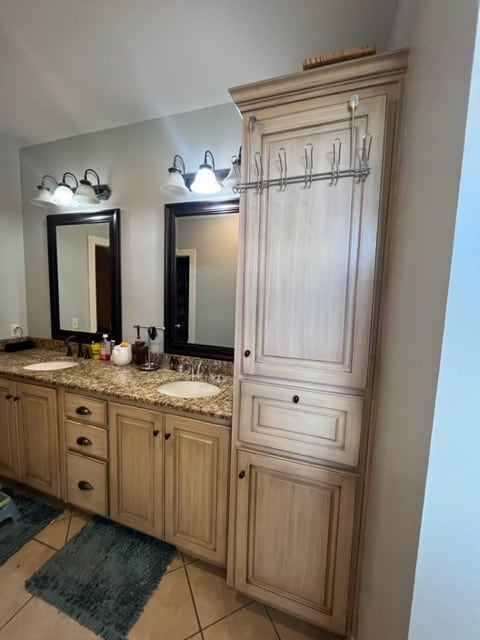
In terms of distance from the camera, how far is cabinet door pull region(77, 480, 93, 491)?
1686mm

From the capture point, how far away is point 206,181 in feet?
5.65

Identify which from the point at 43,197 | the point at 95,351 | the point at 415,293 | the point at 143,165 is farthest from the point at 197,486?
the point at 43,197

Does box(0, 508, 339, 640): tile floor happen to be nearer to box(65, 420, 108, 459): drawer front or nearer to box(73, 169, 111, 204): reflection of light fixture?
box(65, 420, 108, 459): drawer front

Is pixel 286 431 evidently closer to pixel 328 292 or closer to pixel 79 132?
pixel 328 292

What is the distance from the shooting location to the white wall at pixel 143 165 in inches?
72.2

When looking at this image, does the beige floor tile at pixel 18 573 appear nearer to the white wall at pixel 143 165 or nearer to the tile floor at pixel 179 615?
the tile floor at pixel 179 615

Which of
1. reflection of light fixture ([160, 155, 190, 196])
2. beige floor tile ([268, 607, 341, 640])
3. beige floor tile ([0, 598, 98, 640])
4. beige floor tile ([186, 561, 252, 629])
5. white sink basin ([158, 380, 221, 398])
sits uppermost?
reflection of light fixture ([160, 155, 190, 196])

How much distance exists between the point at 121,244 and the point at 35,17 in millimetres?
1172

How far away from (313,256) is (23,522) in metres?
2.27

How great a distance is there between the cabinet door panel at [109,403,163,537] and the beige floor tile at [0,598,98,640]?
0.42 m

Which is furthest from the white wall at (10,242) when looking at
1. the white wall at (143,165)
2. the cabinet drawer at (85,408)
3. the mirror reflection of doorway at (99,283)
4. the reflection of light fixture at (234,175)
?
the reflection of light fixture at (234,175)

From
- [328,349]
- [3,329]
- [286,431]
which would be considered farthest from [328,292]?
[3,329]

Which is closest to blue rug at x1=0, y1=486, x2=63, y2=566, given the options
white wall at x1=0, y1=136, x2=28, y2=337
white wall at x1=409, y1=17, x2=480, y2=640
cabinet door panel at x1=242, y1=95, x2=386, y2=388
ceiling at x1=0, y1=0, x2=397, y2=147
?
white wall at x1=0, y1=136, x2=28, y2=337

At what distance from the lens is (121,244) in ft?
7.06
